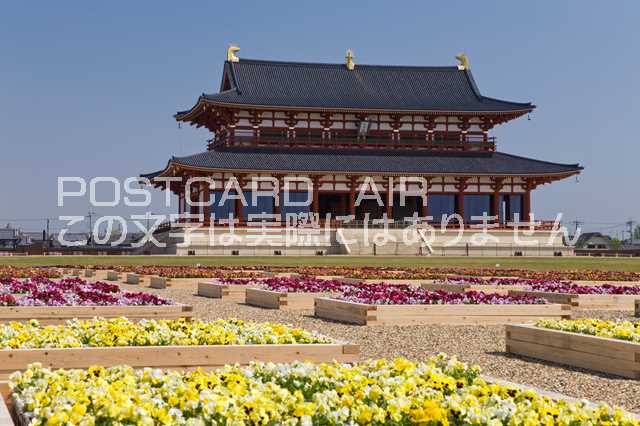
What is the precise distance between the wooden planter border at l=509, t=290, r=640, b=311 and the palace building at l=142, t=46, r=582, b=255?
39779 millimetres

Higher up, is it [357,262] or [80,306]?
[357,262]

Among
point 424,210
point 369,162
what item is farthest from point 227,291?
point 424,210

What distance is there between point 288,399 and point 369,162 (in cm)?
6107

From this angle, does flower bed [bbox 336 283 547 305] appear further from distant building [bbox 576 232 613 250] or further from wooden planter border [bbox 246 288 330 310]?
distant building [bbox 576 232 613 250]

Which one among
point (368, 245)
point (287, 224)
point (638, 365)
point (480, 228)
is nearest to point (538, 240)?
point (480, 228)

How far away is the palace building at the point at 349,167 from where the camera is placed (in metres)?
63.7

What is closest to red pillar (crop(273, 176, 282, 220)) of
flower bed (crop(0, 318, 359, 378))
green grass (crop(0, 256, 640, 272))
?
green grass (crop(0, 256, 640, 272))

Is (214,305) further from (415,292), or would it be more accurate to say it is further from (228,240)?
(228,240)

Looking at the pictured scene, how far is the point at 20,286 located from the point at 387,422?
15286mm

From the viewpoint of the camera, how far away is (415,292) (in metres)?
19.3

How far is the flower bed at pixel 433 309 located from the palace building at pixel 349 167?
42.4 meters

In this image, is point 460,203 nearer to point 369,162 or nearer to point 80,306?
point 369,162

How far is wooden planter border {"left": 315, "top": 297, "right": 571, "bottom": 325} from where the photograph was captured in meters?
17.3

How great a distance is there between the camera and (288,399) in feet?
22.8
